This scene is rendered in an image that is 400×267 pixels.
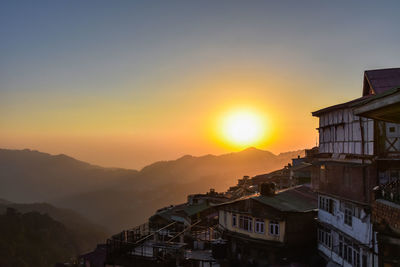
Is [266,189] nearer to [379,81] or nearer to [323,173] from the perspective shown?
[323,173]

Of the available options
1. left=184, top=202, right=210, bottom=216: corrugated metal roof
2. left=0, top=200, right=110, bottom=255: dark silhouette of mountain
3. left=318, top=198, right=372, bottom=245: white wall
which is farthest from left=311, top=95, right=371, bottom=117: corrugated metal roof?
left=0, top=200, right=110, bottom=255: dark silhouette of mountain

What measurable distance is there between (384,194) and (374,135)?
9949mm

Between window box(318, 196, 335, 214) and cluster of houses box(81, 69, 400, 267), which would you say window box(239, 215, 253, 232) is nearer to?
cluster of houses box(81, 69, 400, 267)

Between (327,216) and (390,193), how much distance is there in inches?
614

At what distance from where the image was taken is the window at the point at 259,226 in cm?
2772

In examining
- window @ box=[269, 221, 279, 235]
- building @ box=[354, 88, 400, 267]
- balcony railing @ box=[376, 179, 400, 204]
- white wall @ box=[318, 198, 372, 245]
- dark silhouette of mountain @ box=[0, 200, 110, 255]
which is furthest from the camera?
dark silhouette of mountain @ box=[0, 200, 110, 255]

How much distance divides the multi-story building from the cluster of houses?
2.3 inches

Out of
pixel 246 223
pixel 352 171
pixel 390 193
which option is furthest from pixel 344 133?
pixel 390 193

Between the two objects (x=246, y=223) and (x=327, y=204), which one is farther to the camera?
(x=246, y=223)

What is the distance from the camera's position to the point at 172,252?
28.5m

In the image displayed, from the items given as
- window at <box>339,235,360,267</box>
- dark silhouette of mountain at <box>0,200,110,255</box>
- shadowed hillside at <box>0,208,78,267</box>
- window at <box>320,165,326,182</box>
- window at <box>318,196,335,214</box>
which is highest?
window at <box>320,165,326,182</box>

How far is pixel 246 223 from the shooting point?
28875mm

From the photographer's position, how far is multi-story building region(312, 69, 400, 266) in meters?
18.3

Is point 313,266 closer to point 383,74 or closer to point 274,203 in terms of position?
point 274,203
